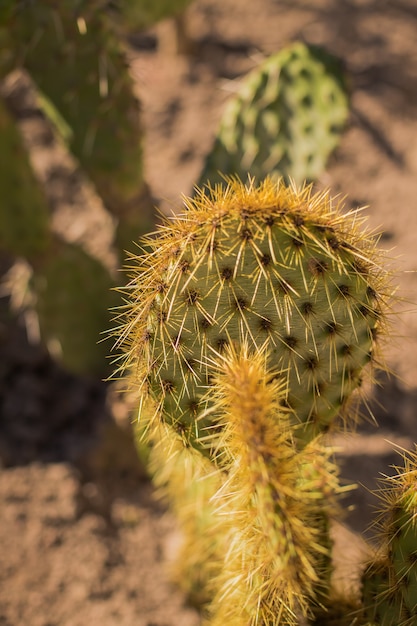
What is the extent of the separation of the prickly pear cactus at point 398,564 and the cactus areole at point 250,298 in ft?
0.57

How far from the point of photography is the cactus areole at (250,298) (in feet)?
2.64

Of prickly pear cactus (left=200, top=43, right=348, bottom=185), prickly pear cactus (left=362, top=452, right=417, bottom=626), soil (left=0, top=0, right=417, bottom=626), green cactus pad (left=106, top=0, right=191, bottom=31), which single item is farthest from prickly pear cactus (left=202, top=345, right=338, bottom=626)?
green cactus pad (left=106, top=0, right=191, bottom=31)

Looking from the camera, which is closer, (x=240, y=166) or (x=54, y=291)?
(x=240, y=166)

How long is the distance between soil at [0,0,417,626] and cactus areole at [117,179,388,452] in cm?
16

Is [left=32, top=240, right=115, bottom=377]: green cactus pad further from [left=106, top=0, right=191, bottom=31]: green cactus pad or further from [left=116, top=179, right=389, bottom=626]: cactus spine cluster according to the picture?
[left=116, top=179, right=389, bottom=626]: cactus spine cluster

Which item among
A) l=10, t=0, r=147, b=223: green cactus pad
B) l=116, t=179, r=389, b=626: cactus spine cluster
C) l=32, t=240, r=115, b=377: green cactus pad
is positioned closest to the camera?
l=116, t=179, r=389, b=626: cactus spine cluster

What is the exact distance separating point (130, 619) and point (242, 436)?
108cm

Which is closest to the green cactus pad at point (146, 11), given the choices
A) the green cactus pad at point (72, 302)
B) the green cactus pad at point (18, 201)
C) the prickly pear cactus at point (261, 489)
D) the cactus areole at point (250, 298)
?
the green cactus pad at point (18, 201)

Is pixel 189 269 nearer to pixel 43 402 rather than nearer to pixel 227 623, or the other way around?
pixel 227 623

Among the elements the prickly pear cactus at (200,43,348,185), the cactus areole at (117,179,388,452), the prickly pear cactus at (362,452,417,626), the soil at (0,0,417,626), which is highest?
the cactus areole at (117,179,388,452)

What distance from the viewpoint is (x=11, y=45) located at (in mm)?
1417

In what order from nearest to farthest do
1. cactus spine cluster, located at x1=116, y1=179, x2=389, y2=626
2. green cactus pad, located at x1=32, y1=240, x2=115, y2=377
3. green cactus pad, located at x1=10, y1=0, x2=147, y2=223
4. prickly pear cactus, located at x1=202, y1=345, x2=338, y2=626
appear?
prickly pear cactus, located at x1=202, y1=345, x2=338, y2=626 → cactus spine cluster, located at x1=116, y1=179, x2=389, y2=626 → green cactus pad, located at x1=10, y1=0, x2=147, y2=223 → green cactus pad, located at x1=32, y1=240, x2=115, y2=377

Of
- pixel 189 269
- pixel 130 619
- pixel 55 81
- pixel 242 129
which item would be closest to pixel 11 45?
pixel 55 81

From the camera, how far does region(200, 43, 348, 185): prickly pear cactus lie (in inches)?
62.8
